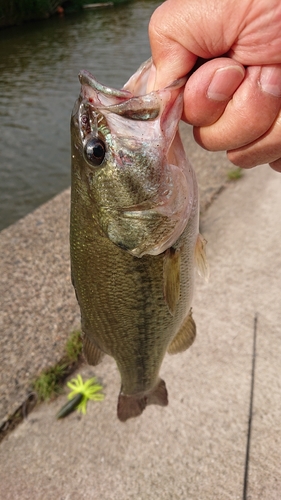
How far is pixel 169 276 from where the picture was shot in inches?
64.6

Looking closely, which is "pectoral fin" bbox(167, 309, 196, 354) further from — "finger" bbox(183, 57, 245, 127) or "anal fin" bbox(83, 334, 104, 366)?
"finger" bbox(183, 57, 245, 127)

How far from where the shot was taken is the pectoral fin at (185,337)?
82.4 inches

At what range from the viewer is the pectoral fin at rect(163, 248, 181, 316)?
1641 millimetres

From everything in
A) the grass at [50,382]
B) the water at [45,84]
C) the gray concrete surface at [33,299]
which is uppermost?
the gray concrete surface at [33,299]

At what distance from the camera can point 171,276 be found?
1.64 metres

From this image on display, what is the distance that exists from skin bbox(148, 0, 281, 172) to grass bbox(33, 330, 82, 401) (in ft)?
6.43

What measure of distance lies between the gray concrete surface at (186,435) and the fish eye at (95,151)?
5.82 feet

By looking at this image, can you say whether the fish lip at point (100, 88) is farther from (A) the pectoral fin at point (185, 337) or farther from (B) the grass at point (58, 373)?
(B) the grass at point (58, 373)

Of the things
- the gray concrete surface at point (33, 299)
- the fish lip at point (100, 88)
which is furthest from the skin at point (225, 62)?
the gray concrete surface at point (33, 299)

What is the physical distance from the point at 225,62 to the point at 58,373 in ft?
7.36

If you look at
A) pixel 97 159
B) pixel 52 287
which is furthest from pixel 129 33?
pixel 97 159

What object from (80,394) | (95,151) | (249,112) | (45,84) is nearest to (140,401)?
(80,394)

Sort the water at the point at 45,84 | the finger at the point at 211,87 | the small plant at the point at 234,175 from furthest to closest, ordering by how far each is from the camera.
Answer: the water at the point at 45,84 → the small plant at the point at 234,175 → the finger at the point at 211,87

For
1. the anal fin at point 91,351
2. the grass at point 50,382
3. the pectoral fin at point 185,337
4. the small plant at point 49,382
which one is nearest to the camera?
the anal fin at point 91,351
